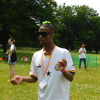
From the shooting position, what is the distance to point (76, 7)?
2579 inches

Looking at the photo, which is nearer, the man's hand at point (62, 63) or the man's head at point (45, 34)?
the man's hand at point (62, 63)

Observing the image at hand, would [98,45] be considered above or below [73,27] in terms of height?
below

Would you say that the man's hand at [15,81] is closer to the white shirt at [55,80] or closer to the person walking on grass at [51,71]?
the person walking on grass at [51,71]

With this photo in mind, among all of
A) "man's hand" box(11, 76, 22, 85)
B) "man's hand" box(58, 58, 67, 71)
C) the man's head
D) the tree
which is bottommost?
"man's hand" box(11, 76, 22, 85)

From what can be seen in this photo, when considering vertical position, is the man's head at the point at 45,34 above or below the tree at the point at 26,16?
below

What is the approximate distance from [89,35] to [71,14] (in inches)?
383

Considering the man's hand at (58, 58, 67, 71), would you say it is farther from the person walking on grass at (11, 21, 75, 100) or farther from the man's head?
the man's head

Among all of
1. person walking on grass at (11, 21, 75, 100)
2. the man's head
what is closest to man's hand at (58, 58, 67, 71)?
person walking on grass at (11, 21, 75, 100)

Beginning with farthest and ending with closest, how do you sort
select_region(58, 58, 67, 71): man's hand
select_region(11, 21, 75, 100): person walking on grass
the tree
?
the tree, select_region(11, 21, 75, 100): person walking on grass, select_region(58, 58, 67, 71): man's hand

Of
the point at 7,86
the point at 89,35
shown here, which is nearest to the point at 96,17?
the point at 89,35

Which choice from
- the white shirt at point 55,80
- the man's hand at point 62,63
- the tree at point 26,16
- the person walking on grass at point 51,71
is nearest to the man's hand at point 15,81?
the person walking on grass at point 51,71

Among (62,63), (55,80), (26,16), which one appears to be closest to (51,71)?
(55,80)

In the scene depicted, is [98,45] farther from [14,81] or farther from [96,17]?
[14,81]

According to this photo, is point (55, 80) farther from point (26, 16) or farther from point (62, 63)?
point (26, 16)
